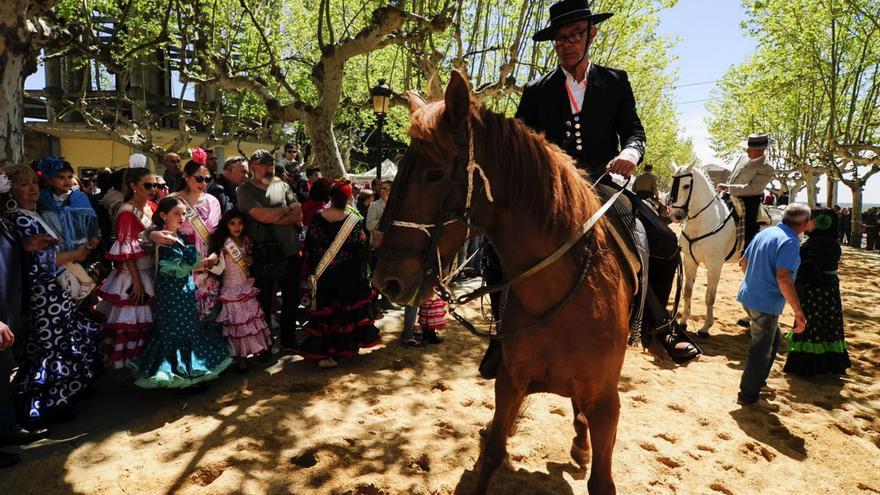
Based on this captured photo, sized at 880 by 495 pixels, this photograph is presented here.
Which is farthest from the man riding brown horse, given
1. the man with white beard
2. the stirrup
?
the man with white beard

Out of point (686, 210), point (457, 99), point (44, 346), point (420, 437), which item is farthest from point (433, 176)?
point (686, 210)

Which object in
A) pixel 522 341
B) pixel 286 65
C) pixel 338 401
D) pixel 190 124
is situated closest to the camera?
pixel 522 341

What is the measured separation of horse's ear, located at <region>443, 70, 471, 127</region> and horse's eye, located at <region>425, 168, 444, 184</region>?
8.4 inches

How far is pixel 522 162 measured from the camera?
2.13m

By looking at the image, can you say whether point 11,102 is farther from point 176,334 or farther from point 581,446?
point 581,446

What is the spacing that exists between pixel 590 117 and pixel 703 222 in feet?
17.8

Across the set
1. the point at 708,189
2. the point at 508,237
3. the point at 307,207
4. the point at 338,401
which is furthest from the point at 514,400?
the point at 708,189

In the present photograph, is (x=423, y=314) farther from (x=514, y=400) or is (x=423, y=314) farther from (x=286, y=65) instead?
(x=286, y=65)

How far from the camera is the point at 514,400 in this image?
9.37ft

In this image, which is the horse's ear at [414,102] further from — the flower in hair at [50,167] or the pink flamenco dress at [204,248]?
the flower in hair at [50,167]

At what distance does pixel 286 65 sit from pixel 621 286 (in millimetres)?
21011

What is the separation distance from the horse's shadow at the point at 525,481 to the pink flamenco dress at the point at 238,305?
9.91 ft

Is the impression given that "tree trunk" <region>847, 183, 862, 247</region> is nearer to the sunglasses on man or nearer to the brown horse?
the sunglasses on man

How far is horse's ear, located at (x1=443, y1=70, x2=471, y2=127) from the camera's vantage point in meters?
1.87
